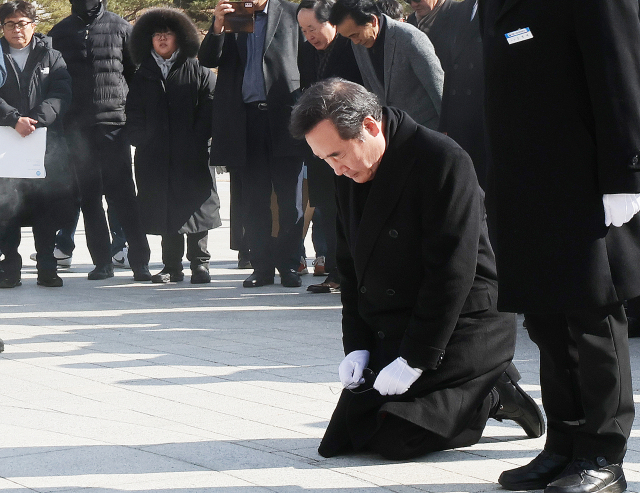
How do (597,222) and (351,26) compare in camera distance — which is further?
(351,26)

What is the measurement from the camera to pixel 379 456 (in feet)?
12.6

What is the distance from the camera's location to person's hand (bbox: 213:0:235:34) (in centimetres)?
815

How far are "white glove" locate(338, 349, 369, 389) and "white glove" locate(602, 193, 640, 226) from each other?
1125 mm

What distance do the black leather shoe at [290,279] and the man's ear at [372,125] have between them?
15.7 feet

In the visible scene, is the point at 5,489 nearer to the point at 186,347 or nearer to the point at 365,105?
the point at 365,105

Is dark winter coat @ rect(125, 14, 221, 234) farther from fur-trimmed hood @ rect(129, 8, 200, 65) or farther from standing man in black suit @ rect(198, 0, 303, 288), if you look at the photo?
standing man in black suit @ rect(198, 0, 303, 288)

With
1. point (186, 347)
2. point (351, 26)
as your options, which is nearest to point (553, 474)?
point (186, 347)

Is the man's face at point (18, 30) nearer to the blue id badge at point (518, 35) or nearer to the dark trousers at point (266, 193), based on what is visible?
the dark trousers at point (266, 193)

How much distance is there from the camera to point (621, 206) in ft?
10.2

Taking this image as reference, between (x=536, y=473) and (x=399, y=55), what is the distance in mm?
3868

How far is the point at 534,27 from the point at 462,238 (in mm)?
777

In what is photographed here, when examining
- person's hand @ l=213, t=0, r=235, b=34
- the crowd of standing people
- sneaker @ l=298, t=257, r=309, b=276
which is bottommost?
sneaker @ l=298, t=257, r=309, b=276

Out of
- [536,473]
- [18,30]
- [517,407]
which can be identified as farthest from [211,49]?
[536,473]

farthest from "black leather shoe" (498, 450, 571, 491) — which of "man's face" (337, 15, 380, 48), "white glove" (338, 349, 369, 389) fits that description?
"man's face" (337, 15, 380, 48)
